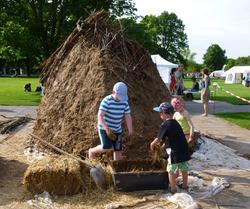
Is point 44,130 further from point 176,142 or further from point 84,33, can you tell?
point 176,142

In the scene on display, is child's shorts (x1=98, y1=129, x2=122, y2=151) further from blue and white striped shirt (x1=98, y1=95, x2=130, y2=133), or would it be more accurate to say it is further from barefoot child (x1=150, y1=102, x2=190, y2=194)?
barefoot child (x1=150, y1=102, x2=190, y2=194)

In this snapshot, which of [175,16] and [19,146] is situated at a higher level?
[175,16]

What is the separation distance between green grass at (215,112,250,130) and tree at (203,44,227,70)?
120 meters

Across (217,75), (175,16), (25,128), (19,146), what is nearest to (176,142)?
(19,146)

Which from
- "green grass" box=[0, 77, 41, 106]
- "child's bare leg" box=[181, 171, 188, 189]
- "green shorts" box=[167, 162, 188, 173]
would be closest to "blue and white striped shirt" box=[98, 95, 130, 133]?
"green shorts" box=[167, 162, 188, 173]

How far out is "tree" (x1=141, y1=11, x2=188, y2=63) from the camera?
9781cm

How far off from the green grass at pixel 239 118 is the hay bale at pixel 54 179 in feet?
34.0

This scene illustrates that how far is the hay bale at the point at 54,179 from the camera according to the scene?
7434 mm

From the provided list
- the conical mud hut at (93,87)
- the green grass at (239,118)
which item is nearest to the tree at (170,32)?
the green grass at (239,118)

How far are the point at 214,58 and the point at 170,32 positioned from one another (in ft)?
146

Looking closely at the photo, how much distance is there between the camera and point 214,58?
140m

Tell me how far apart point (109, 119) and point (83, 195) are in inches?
58.2

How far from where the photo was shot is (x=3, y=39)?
30.2 meters

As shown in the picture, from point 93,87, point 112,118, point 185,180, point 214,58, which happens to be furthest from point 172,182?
point 214,58
